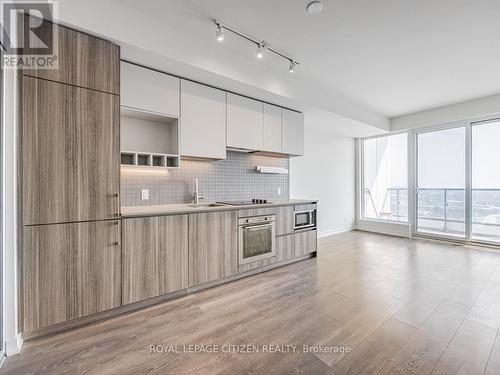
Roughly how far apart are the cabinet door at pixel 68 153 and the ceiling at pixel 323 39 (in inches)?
23.5

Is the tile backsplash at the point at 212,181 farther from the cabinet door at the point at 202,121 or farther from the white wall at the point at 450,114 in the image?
the white wall at the point at 450,114

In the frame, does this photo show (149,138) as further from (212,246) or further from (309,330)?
(309,330)

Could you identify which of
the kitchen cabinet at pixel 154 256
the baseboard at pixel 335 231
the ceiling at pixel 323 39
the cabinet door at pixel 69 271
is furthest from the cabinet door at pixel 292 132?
the cabinet door at pixel 69 271

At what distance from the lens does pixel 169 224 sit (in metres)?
2.36

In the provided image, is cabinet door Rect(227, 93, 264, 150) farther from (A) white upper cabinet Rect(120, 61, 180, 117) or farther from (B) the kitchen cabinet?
(B) the kitchen cabinet

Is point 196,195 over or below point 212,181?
below

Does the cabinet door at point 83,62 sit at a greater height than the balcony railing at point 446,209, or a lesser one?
A: greater

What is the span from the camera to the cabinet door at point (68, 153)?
1.74 metres

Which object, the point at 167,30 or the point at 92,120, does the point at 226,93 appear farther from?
the point at 92,120

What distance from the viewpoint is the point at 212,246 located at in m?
2.67

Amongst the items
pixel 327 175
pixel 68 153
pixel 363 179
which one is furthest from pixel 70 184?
pixel 363 179

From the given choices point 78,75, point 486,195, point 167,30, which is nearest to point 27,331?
point 78,75

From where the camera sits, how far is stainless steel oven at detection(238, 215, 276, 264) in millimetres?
2939

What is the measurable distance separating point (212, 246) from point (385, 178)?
17.0ft
